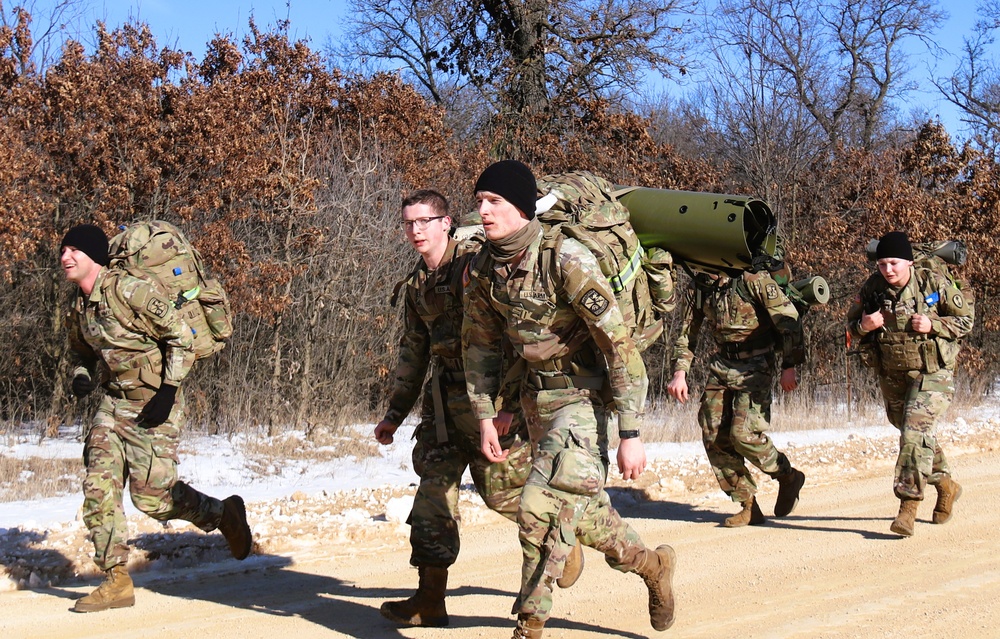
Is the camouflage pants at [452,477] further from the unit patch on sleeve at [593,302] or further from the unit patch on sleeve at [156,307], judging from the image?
the unit patch on sleeve at [156,307]

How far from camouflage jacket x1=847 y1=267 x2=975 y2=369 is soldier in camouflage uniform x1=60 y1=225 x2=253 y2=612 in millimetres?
4778

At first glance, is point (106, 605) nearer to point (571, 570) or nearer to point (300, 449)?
point (571, 570)

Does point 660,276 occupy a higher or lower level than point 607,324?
higher

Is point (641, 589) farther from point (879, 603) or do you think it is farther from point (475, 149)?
point (475, 149)

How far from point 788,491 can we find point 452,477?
12.1 feet

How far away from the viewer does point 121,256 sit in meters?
5.84

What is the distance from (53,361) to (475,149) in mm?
7218

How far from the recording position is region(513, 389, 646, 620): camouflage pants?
432 centimetres

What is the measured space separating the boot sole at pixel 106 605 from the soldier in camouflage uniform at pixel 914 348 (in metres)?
4.97

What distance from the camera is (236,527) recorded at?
20.2 feet

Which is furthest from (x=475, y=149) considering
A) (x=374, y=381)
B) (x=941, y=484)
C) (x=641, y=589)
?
(x=641, y=589)

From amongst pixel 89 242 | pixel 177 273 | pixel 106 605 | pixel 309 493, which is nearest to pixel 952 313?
pixel 309 493

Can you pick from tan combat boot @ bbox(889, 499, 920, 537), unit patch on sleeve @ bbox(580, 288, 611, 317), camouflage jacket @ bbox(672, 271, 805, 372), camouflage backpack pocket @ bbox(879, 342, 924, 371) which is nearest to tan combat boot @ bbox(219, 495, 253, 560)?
unit patch on sleeve @ bbox(580, 288, 611, 317)

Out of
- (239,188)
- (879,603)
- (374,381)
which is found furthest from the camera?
(374,381)
